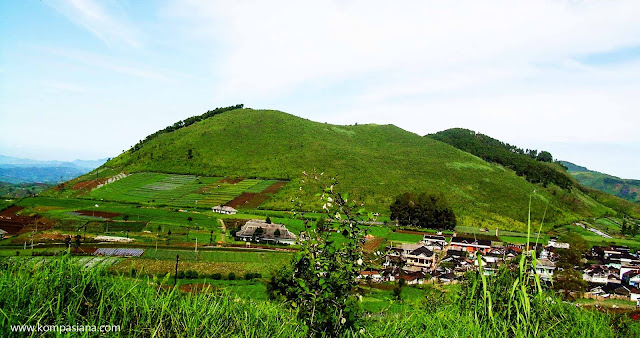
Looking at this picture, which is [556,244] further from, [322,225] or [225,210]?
[322,225]

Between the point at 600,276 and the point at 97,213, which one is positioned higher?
the point at 97,213

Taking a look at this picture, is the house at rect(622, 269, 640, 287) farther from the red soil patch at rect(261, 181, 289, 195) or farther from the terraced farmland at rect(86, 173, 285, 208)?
the red soil patch at rect(261, 181, 289, 195)

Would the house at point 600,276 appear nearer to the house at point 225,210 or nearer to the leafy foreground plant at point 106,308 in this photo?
the house at point 225,210

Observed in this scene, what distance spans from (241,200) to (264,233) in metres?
23.4

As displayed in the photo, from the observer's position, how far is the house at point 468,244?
61259mm

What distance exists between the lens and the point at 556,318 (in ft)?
19.4

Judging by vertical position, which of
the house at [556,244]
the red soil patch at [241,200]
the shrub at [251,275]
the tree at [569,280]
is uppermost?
the red soil patch at [241,200]

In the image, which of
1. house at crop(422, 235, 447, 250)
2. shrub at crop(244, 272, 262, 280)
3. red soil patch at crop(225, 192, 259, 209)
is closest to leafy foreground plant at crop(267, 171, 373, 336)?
shrub at crop(244, 272, 262, 280)

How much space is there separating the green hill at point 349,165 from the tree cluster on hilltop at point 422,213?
283 inches

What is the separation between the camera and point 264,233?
5788 centimetres

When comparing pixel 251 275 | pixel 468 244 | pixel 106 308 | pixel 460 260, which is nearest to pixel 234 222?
pixel 251 275

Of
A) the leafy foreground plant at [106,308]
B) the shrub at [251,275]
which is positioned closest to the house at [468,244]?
the shrub at [251,275]

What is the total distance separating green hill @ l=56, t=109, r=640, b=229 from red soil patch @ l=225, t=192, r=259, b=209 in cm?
459

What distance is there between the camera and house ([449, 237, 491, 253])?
61259 millimetres
